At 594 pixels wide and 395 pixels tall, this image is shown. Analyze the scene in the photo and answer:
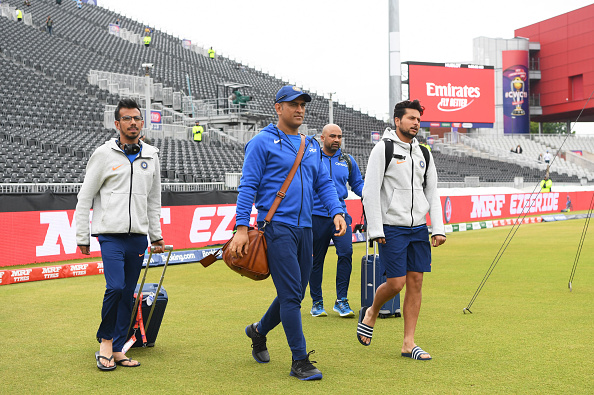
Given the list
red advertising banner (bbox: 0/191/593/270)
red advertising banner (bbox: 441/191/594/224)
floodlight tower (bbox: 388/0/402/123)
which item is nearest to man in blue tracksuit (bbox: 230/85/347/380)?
red advertising banner (bbox: 0/191/593/270)

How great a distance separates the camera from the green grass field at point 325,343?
4.59m

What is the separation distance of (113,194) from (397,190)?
2377 millimetres

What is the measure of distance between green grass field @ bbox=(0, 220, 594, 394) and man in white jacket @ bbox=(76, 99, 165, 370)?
305 millimetres

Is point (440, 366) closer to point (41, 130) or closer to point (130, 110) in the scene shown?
point (130, 110)

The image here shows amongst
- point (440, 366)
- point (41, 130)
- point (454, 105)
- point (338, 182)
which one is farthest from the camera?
point (454, 105)

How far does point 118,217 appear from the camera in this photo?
5.14 meters

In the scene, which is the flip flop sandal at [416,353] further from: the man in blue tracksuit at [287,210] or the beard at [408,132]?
the beard at [408,132]

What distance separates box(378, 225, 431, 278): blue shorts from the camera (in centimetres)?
536

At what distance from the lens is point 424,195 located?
18.5ft

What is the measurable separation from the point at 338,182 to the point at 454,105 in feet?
132

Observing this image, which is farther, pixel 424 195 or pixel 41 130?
pixel 41 130

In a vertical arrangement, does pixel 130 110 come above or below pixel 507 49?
below

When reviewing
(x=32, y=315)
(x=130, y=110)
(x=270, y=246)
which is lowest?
(x=32, y=315)

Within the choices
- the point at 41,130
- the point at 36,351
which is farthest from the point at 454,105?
the point at 36,351
